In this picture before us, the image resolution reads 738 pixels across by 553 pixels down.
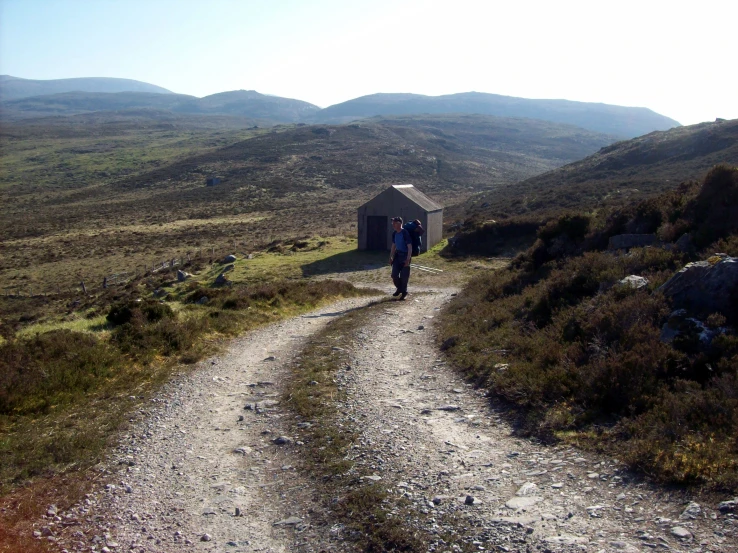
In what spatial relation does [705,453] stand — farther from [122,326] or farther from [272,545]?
[122,326]

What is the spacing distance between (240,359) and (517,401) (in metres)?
5.41

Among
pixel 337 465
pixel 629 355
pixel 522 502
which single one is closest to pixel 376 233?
pixel 629 355

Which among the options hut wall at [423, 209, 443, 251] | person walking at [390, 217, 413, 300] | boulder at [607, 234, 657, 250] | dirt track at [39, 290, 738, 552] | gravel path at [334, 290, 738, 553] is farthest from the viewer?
hut wall at [423, 209, 443, 251]

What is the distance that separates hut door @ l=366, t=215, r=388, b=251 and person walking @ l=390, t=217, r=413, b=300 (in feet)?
43.3

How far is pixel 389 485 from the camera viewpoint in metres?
5.15

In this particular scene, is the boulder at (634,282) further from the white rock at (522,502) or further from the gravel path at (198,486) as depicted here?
the gravel path at (198,486)

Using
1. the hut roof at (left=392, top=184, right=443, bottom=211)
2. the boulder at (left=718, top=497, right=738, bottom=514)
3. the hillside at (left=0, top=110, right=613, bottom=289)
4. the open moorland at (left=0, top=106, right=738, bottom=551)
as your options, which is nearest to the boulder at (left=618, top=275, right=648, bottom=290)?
the open moorland at (left=0, top=106, right=738, bottom=551)

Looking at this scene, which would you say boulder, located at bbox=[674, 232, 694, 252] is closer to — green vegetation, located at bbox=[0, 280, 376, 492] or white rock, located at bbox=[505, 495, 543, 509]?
white rock, located at bbox=[505, 495, 543, 509]

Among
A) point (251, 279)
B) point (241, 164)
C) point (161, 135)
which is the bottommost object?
point (251, 279)

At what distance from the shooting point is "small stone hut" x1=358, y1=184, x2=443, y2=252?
29.1 metres

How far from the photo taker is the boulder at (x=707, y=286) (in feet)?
23.1

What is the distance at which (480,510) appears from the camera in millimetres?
4613

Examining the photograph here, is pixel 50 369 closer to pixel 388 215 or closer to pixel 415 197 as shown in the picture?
pixel 388 215

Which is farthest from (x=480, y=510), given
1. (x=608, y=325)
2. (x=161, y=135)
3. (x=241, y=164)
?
(x=161, y=135)
